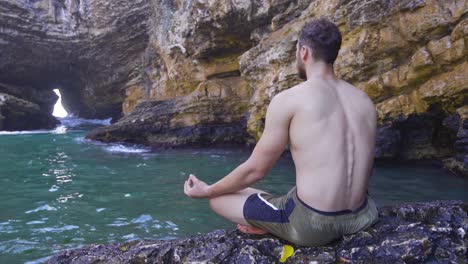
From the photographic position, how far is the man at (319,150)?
227cm

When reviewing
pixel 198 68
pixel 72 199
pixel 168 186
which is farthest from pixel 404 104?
pixel 198 68

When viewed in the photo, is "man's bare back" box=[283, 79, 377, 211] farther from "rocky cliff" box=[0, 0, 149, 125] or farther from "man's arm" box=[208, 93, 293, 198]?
"rocky cliff" box=[0, 0, 149, 125]

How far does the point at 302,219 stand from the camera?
2326mm

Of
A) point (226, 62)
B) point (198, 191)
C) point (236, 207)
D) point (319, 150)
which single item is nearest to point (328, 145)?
point (319, 150)

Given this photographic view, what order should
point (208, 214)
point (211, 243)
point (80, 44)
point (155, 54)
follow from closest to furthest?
point (211, 243)
point (208, 214)
point (155, 54)
point (80, 44)

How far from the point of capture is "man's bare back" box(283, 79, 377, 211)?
7.43 ft

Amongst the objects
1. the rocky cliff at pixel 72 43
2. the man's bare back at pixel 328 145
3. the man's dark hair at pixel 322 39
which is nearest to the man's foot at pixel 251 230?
the man's bare back at pixel 328 145

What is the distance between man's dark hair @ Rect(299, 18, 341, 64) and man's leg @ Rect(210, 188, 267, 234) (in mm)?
1032

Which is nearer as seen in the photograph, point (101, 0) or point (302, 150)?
point (302, 150)

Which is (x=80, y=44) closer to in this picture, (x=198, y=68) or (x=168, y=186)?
(x=198, y=68)

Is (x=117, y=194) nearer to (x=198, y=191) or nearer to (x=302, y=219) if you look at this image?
(x=198, y=191)

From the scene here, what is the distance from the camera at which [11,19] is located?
2362 centimetres

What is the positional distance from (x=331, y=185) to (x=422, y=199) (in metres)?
5.20

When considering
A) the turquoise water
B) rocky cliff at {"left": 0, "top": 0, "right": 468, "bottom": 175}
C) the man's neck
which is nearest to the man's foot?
the man's neck
